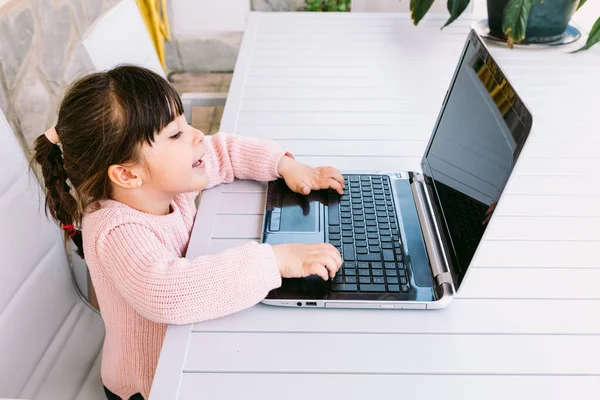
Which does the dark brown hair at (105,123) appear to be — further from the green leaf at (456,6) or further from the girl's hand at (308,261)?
the green leaf at (456,6)

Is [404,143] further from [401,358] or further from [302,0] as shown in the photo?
[302,0]

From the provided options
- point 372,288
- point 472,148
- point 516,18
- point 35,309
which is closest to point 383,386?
point 372,288

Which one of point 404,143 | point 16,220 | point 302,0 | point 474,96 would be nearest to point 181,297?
point 16,220

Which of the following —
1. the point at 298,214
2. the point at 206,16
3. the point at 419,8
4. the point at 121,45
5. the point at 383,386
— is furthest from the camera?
the point at 206,16

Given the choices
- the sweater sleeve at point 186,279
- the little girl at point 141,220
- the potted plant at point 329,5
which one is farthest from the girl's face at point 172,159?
the potted plant at point 329,5

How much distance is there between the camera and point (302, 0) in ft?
10.2

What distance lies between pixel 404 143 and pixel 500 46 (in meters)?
0.80

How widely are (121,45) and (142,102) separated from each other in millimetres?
672

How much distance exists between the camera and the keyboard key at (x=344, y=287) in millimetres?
793

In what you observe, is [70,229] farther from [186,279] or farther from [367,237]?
[367,237]

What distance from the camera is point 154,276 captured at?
2.54ft

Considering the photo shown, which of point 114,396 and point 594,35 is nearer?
point 114,396

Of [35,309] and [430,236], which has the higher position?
[430,236]

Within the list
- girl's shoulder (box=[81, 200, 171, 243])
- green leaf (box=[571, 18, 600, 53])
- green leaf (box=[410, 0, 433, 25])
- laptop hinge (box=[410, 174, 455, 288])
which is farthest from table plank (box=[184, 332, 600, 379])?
green leaf (box=[410, 0, 433, 25])
